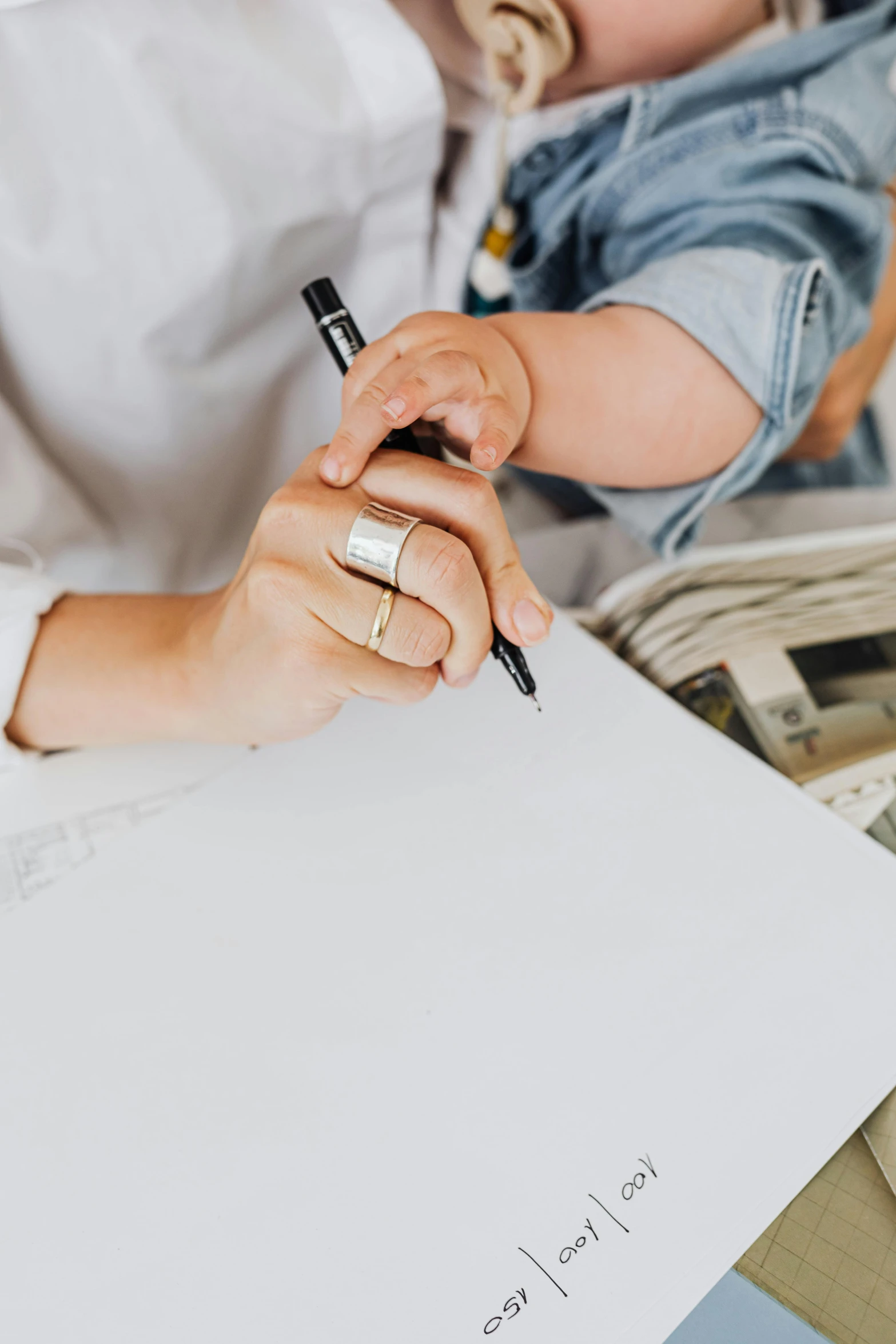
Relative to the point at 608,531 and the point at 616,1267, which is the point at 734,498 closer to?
the point at 608,531

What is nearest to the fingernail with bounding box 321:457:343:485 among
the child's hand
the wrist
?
the child's hand

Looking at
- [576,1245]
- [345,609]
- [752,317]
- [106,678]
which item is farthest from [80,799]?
[752,317]

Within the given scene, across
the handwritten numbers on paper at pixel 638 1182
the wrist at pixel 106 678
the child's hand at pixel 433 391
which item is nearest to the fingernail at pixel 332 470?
the child's hand at pixel 433 391

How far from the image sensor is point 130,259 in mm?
454

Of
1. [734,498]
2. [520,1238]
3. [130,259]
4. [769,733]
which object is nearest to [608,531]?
[734,498]

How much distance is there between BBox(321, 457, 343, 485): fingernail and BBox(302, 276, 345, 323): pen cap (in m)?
0.07

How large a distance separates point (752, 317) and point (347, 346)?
0.22 m

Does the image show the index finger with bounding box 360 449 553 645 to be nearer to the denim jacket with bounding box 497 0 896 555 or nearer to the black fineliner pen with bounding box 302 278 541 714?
the black fineliner pen with bounding box 302 278 541 714

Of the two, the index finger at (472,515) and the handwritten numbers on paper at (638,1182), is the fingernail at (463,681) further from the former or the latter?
the handwritten numbers on paper at (638,1182)

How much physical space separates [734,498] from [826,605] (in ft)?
0.60

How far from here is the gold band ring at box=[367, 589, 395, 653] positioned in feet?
1.07

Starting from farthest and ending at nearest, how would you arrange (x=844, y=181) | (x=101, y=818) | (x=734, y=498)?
(x=734, y=498), (x=844, y=181), (x=101, y=818)

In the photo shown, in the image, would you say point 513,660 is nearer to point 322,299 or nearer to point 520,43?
point 322,299

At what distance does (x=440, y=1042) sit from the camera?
12.3 inches
